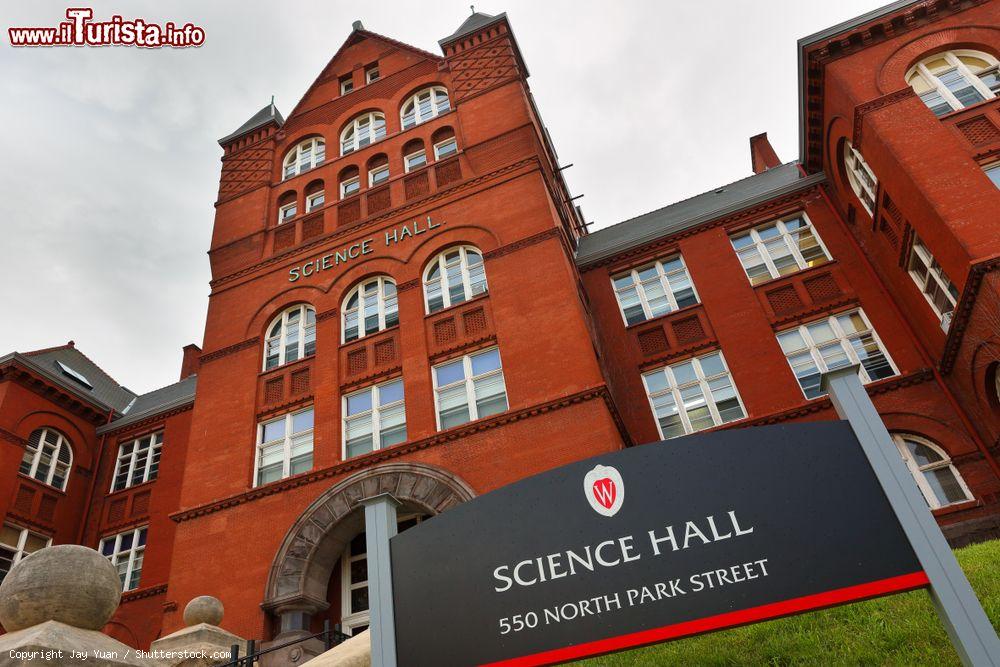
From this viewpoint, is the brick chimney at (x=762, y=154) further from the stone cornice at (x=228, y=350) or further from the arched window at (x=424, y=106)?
the stone cornice at (x=228, y=350)

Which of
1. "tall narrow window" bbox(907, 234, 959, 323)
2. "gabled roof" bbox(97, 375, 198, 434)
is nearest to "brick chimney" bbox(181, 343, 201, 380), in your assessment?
"gabled roof" bbox(97, 375, 198, 434)

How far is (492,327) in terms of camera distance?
17.2 metres

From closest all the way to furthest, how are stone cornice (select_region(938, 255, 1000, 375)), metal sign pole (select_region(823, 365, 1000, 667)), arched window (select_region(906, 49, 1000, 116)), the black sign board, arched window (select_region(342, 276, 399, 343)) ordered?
metal sign pole (select_region(823, 365, 1000, 667)), the black sign board, stone cornice (select_region(938, 255, 1000, 375)), arched window (select_region(906, 49, 1000, 116)), arched window (select_region(342, 276, 399, 343))

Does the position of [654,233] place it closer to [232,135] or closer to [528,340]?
[528,340]

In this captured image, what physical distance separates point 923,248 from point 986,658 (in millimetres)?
14368

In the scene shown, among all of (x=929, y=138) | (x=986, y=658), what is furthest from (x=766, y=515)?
(x=929, y=138)

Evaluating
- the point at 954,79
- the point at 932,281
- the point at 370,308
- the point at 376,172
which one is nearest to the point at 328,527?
the point at 370,308

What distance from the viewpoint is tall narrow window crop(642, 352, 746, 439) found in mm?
17328

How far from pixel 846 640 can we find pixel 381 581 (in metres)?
5.26

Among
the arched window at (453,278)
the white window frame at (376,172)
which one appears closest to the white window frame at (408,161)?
the white window frame at (376,172)

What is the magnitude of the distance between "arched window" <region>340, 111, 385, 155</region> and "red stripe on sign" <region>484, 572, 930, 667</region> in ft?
73.2

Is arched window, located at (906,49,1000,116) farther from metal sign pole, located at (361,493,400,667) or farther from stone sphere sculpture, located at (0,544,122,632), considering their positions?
stone sphere sculpture, located at (0,544,122,632)

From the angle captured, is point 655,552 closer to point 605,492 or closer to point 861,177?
point 605,492

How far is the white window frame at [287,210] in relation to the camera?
23.3 metres
